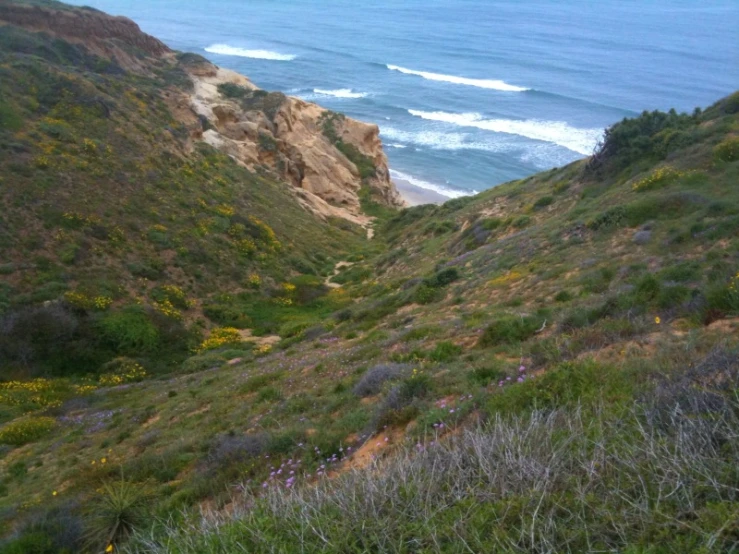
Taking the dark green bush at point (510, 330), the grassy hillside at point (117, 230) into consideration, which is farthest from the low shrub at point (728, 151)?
the grassy hillside at point (117, 230)

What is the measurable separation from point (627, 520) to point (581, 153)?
62.5 meters

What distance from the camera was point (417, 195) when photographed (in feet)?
172

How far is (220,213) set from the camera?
2553 cm

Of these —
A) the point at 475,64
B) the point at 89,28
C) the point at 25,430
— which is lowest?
the point at 25,430

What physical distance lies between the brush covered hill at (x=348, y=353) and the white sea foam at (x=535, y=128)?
39762 mm

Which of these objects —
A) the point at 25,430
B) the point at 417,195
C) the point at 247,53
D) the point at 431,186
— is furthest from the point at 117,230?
the point at 247,53

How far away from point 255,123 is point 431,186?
69.6 feet

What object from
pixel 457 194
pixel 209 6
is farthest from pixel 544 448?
pixel 209 6

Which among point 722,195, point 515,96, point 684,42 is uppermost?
point 684,42

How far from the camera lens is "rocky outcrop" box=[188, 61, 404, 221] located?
3703 cm

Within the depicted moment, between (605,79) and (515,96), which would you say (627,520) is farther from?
(605,79)

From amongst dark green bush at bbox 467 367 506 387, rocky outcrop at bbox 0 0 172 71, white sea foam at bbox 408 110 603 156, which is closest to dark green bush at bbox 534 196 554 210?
dark green bush at bbox 467 367 506 387

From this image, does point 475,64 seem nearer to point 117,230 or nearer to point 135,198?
point 135,198

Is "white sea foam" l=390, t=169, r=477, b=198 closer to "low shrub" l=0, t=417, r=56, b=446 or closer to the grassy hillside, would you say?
the grassy hillside
